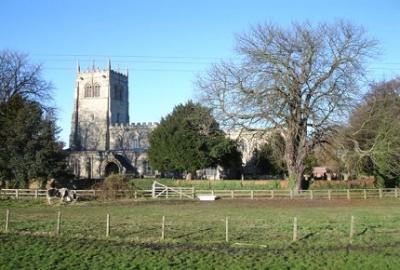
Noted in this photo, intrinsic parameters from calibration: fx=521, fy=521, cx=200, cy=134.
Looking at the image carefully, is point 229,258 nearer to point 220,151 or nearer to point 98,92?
point 220,151

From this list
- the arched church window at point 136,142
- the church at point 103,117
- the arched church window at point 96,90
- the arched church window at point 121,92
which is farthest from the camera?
the arched church window at point 121,92

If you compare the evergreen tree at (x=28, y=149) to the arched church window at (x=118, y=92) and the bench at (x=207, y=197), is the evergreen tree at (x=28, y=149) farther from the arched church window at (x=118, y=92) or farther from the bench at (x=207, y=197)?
the arched church window at (x=118, y=92)

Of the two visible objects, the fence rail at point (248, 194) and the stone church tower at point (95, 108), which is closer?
the fence rail at point (248, 194)

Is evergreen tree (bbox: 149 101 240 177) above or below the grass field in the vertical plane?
above

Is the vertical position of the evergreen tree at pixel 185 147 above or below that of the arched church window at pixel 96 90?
below

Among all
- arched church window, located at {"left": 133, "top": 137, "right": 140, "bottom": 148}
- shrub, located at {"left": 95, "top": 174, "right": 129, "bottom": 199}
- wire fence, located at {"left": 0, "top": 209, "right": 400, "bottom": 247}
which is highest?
arched church window, located at {"left": 133, "top": 137, "right": 140, "bottom": 148}

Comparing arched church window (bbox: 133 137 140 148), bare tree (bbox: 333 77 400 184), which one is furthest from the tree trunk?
arched church window (bbox: 133 137 140 148)

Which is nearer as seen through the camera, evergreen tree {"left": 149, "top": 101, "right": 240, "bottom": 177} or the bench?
the bench

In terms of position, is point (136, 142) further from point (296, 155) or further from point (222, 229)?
point (222, 229)

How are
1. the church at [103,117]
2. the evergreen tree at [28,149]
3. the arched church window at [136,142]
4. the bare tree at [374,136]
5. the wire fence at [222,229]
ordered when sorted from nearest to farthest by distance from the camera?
the wire fence at [222,229] < the bare tree at [374,136] < the evergreen tree at [28,149] < the arched church window at [136,142] < the church at [103,117]

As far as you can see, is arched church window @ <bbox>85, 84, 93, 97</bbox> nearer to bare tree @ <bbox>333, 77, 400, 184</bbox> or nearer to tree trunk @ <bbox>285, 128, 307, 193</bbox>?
bare tree @ <bbox>333, 77, 400, 184</bbox>

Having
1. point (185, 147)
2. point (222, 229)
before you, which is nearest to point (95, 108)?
point (185, 147)

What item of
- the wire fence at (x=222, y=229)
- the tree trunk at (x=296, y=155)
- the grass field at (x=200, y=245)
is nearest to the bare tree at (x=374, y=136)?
the tree trunk at (x=296, y=155)

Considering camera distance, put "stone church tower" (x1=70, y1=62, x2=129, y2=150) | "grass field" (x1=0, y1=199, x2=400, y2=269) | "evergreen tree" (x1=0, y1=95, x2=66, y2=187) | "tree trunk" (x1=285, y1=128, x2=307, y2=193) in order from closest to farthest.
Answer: "grass field" (x1=0, y1=199, x2=400, y2=269) < "tree trunk" (x1=285, y1=128, x2=307, y2=193) < "evergreen tree" (x1=0, y1=95, x2=66, y2=187) < "stone church tower" (x1=70, y1=62, x2=129, y2=150)
